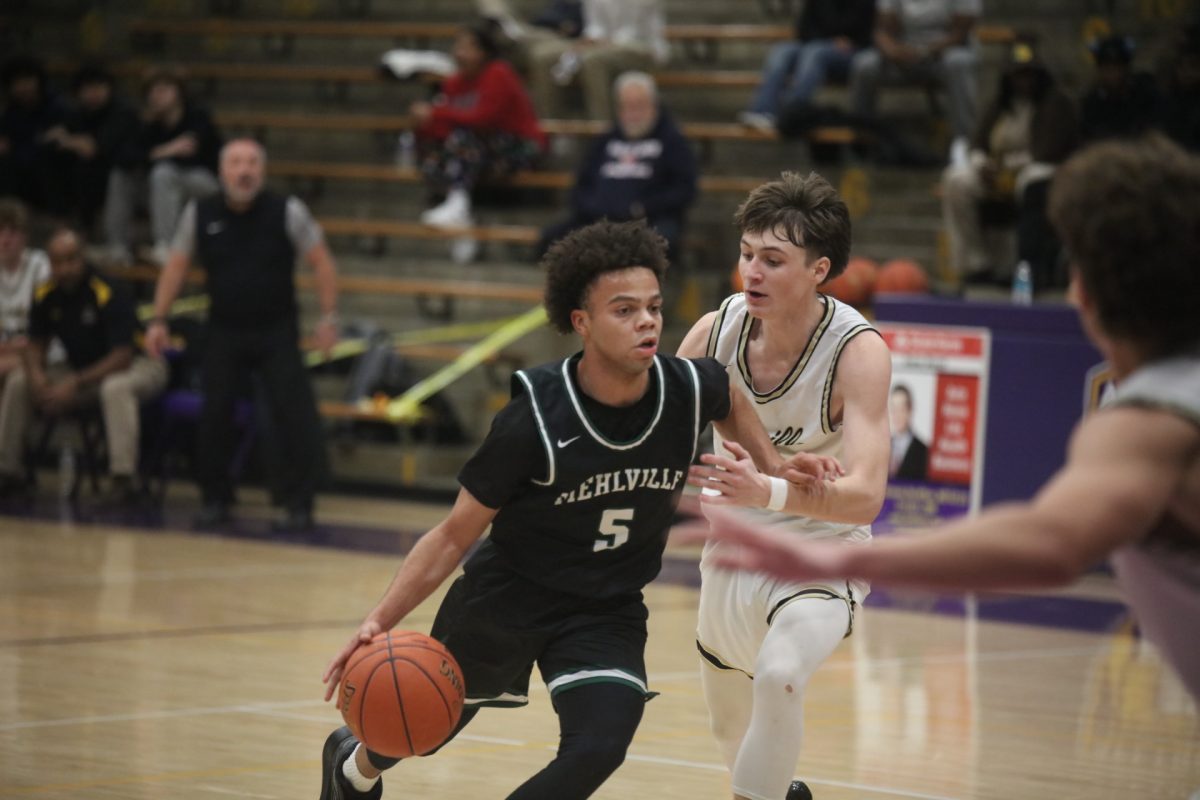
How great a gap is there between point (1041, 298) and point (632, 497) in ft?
26.0

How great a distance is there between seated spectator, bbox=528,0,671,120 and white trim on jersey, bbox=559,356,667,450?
33.3ft

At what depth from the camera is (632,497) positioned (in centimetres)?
408

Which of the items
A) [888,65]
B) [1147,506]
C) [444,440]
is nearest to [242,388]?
[444,440]

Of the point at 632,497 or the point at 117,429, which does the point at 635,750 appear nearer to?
the point at 632,497

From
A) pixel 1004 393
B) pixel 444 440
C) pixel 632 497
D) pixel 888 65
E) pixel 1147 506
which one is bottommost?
pixel 444 440

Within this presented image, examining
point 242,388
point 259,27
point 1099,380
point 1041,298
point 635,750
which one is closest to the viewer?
point 635,750

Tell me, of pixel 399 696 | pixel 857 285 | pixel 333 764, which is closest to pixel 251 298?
pixel 857 285

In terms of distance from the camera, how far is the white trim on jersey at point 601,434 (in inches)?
158

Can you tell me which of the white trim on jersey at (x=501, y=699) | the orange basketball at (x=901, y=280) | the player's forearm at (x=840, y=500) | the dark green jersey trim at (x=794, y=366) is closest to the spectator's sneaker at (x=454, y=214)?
the orange basketball at (x=901, y=280)

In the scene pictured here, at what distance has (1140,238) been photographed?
2426 millimetres

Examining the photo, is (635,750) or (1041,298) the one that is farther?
(1041,298)

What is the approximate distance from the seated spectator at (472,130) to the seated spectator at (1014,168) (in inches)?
138

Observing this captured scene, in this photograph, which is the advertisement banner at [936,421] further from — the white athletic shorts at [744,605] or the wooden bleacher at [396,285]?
the white athletic shorts at [744,605]

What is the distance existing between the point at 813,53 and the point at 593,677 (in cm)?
966
